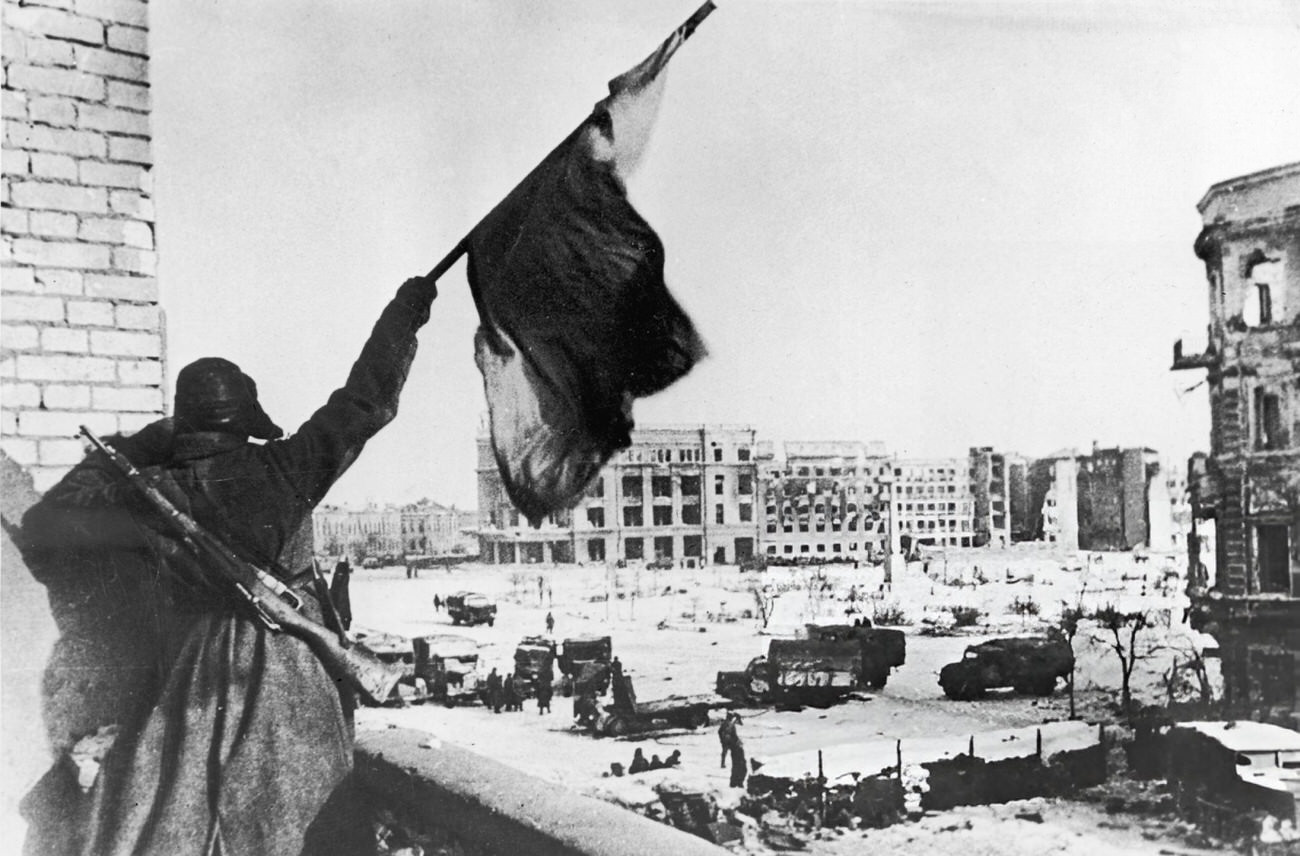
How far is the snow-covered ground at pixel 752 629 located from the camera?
10.2 feet

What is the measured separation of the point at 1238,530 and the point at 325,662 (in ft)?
9.90

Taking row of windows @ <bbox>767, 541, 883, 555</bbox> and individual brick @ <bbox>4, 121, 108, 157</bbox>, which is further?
row of windows @ <bbox>767, 541, 883, 555</bbox>

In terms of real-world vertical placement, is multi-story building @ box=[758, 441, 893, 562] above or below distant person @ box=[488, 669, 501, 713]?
above

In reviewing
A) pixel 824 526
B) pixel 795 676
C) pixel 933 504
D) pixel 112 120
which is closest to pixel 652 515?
pixel 824 526

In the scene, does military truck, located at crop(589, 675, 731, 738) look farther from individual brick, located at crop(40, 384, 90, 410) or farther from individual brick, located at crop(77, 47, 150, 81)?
individual brick, located at crop(77, 47, 150, 81)

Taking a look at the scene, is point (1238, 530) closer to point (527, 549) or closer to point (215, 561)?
point (527, 549)

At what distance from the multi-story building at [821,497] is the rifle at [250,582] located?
143cm

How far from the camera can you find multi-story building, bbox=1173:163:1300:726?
3.29m

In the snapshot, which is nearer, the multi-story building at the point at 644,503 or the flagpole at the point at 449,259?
the flagpole at the point at 449,259

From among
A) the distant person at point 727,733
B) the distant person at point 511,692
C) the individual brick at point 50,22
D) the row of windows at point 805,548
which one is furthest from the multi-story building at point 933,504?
the individual brick at point 50,22

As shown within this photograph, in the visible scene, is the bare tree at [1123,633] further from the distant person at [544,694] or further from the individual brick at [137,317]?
the individual brick at [137,317]

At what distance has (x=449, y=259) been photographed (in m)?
3.06

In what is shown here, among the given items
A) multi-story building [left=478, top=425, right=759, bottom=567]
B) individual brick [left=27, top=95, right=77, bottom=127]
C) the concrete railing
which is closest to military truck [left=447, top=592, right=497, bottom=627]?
multi-story building [left=478, top=425, right=759, bottom=567]

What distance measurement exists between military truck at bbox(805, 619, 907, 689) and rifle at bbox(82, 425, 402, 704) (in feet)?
5.00
